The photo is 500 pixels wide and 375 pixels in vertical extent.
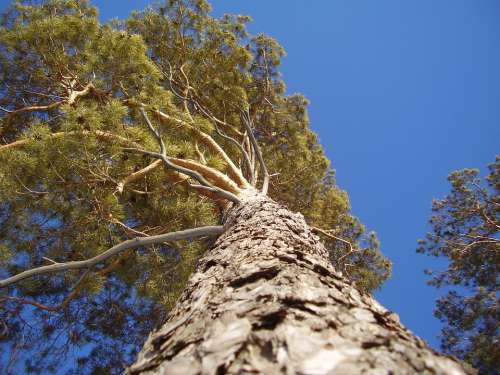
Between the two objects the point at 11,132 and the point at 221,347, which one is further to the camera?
the point at 11,132

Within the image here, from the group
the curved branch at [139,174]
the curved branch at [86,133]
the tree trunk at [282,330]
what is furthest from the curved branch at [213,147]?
the tree trunk at [282,330]

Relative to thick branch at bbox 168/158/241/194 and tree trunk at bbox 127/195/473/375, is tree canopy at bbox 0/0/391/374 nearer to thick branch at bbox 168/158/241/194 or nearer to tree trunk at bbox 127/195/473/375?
thick branch at bbox 168/158/241/194

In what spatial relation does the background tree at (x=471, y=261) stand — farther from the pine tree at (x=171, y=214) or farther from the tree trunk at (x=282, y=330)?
the tree trunk at (x=282, y=330)

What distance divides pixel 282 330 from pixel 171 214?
3.95 meters

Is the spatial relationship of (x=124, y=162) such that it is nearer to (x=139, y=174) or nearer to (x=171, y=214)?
(x=139, y=174)

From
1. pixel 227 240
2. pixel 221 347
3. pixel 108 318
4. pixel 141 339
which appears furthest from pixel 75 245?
pixel 221 347

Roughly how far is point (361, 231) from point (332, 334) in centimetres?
651

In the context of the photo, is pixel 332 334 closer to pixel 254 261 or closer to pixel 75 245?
pixel 254 261

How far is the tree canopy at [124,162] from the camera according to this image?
3.82 metres

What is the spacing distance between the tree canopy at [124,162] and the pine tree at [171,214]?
0.09 feet

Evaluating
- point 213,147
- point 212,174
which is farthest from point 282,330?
point 213,147

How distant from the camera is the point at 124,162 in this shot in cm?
398

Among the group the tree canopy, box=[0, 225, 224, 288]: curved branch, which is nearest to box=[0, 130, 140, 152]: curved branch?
the tree canopy

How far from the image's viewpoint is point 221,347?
3.01ft
